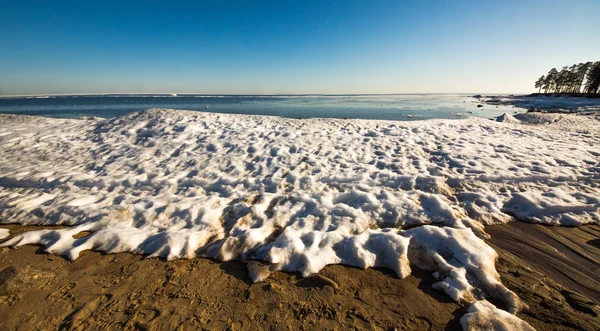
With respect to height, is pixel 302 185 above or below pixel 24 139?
below

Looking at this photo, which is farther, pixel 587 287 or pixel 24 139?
pixel 24 139

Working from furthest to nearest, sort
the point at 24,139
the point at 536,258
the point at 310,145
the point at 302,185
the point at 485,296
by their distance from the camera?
the point at 24,139 → the point at 310,145 → the point at 302,185 → the point at 536,258 → the point at 485,296

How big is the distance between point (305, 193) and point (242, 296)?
11.0ft

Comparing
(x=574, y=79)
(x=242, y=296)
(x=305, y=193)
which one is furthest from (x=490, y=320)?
(x=574, y=79)

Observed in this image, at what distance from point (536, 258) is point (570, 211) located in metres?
2.60

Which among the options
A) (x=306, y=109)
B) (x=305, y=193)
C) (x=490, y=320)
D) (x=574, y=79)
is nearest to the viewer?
(x=490, y=320)

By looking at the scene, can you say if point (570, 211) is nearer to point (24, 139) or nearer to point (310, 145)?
point (310, 145)

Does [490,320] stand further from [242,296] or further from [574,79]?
[574,79]

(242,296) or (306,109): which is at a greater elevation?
(306,109)

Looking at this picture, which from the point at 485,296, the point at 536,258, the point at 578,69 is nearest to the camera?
the point at 485,296

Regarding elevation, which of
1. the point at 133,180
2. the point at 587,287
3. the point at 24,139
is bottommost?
the point at 587,287

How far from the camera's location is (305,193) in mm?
6348

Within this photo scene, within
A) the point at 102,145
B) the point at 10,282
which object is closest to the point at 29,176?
the point at 102,145

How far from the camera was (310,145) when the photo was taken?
32.4ft
